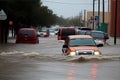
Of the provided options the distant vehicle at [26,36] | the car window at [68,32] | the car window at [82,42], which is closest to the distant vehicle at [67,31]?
A: the car window at [68,32]

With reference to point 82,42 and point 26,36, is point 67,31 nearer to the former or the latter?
point 26,36

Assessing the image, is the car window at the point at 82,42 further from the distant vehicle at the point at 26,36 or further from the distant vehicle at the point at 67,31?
the distant vehicle at the point at 67,31

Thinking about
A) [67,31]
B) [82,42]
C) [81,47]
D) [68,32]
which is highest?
[67,31]

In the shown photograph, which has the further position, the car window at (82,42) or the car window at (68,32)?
the car window at (68,32)

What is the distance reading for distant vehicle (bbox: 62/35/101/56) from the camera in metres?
22.9

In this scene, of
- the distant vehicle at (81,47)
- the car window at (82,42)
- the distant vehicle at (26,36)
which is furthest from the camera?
the distant vehicle at (26,36)

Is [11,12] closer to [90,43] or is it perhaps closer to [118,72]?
[90,43]

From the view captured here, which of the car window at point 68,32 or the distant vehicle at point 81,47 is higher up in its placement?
the car window at point 68,32

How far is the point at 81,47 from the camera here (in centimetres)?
2341

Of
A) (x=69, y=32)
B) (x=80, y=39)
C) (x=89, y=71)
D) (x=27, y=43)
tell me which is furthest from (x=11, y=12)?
(x=89, y=71)

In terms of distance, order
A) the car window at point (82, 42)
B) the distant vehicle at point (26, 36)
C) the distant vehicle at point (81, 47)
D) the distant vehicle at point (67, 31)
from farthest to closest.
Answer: the distant vehicle at point (67, 31) < the distant vehicle at point (26, 36) < the car window at point (82, 42) < the distant vehicle at point (81, 47)

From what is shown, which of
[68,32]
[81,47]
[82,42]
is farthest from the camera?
[68,32]

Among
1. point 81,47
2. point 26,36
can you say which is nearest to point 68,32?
point 26,36

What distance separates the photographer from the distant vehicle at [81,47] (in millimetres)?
22922
